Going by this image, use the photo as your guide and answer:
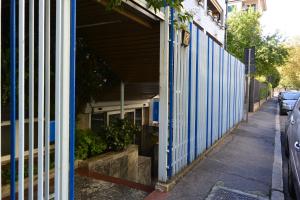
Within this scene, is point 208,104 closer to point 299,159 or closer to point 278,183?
point 278,183

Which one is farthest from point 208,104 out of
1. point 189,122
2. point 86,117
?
point 86,117

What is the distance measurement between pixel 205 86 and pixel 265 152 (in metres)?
2.83

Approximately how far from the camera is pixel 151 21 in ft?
16.6

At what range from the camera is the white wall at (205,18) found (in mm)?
13891

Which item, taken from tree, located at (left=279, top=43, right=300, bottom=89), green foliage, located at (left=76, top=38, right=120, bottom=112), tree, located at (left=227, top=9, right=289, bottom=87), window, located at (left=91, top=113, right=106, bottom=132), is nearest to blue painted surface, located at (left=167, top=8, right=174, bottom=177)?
green foliage, located at (left=76, top=38, right=120, bottom=112)

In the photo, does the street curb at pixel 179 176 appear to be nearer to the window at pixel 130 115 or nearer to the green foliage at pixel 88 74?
the green foliage at pixel 88 74

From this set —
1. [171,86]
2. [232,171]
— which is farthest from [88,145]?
[232,171]

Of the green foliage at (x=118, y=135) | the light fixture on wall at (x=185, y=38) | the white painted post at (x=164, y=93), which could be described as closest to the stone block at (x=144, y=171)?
the green foliage at (x=118, y=135)

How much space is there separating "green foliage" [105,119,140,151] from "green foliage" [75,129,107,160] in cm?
16

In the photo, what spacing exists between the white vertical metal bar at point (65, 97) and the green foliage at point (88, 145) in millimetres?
2959

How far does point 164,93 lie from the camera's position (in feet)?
16.3

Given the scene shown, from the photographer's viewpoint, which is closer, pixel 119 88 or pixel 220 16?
pixel 119 88

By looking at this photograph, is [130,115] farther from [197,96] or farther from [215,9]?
[215,9]

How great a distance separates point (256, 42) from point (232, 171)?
2180 centimetres
